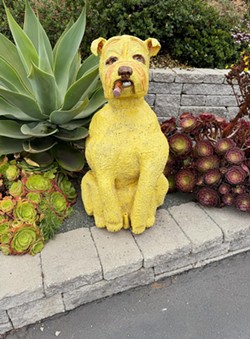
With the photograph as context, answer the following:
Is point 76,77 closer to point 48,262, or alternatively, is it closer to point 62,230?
point 62,230

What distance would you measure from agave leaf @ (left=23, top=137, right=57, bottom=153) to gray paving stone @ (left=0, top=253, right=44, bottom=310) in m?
0.61

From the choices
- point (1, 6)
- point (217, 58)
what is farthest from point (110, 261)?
point (1, 6)

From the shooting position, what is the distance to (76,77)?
6.61 feet

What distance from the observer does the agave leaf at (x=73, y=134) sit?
1766 mm

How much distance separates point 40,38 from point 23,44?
0.36 feet

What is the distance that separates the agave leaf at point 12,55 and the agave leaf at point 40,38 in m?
0.15

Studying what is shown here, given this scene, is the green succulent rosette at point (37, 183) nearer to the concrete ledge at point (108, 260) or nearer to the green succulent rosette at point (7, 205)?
the green succulent rosette at point (7, 205)

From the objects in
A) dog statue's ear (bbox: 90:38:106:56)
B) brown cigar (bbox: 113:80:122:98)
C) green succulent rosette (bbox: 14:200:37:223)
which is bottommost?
green succulent rosette (bbox: 14:200:37:223)

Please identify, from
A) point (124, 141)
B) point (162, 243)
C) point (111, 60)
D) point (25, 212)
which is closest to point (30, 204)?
point (25, 212)

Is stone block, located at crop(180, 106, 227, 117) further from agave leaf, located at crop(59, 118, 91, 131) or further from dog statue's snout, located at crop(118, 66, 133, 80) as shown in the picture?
dog statue's snout, located at crop(118, 66, 133, 80)

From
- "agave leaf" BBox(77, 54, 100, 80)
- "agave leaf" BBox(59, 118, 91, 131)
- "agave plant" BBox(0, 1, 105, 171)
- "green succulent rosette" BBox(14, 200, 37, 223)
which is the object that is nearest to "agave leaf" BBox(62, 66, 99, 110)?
"agave plant" BBox(0, 1, 105, 171)

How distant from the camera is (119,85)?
50.3 inches

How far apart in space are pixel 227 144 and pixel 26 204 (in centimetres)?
130

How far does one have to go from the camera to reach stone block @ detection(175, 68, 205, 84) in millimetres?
2570
